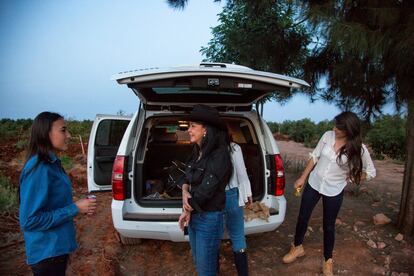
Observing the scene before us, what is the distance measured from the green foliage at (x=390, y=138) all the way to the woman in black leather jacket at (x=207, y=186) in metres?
12.9

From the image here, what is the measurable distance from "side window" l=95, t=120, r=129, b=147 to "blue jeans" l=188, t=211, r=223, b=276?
2484 mm

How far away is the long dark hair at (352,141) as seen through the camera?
296 cm

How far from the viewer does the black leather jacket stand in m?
2.16

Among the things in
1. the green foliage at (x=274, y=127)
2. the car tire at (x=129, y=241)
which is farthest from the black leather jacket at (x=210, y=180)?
the green foliage at (x=274, y=127)

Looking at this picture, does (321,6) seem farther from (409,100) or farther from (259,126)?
(409,100)

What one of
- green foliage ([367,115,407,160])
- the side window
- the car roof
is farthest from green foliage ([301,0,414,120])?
green foliage ([367,115,407,160])

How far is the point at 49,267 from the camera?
1898 mm

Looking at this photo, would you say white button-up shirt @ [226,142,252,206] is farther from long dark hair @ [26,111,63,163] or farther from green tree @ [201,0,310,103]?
green tree @ [201,0,310,103]

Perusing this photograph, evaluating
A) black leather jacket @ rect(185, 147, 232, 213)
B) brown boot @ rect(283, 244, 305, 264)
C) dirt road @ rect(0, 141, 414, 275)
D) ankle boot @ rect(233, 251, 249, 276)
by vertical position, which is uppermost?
black leather jacket @ rect(185, 147, 232, 213)

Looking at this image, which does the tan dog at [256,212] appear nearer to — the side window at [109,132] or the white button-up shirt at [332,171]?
the white button-up shirt at [332,171]

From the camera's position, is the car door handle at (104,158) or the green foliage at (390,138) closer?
the car door handle at (104,158)

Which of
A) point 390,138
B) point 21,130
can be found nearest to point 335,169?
point 390,138

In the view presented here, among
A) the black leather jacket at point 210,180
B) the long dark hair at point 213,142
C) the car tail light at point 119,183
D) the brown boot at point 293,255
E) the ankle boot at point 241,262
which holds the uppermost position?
the long dark hair at point 213,142

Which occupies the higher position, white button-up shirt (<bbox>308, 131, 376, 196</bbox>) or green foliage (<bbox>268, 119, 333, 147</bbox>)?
white button-up shirt (<bbox>308, 131, 376, 196</bbox>)
